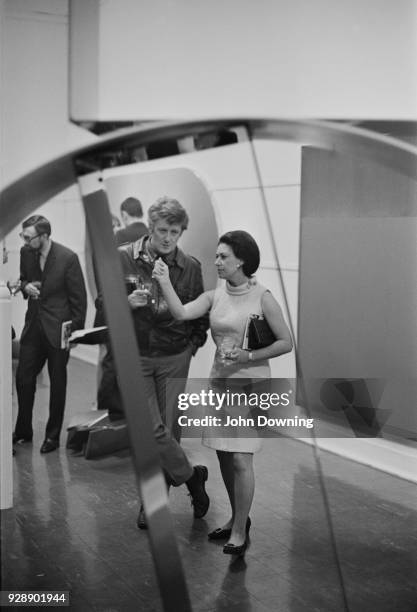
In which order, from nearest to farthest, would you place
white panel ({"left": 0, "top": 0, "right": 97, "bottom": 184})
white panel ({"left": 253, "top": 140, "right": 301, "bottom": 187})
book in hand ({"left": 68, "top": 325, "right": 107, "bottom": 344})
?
1. white panel ({"left": 0, "top": 0, "right": 97, "bottom": 184})
2. book in hand ({"left": 68, "top": 325, "right": 107, "bottom": 344})
3. white panel ({"left": 253, "top": 140, "right": 301, "bottom": 187})

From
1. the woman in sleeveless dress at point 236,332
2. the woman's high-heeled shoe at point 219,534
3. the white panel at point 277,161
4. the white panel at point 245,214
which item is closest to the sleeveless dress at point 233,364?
the woman in sleeveless dress at point 236,332

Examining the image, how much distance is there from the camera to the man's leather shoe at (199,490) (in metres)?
2.07

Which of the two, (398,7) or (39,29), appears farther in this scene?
(398,7)

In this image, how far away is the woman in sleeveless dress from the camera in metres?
1.98

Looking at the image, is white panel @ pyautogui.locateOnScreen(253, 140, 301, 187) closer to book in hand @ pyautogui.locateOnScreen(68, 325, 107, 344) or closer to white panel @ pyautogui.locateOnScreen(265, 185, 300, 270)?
white panel @ pyautogui.locateOnScreen(265, 185, 300, 270)

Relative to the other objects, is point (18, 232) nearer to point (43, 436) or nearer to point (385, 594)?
point (43, 436)

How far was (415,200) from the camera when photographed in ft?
8.09

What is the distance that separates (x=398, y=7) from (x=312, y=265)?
0.75 metres

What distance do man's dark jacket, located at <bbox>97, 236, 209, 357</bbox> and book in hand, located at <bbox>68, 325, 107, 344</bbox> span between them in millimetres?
72

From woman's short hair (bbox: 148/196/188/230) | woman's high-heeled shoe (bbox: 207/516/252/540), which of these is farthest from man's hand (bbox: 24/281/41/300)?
woman's high-heeled shoe (bbox: 207/516/252/540)

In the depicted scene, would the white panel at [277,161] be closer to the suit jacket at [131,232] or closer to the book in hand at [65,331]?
the suit jacket at [131,232]

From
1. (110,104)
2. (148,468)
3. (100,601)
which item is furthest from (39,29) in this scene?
(100,601)

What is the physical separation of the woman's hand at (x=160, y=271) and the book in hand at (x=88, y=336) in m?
0.19

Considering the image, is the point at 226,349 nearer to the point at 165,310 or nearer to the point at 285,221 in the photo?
→ the point at 165,310
